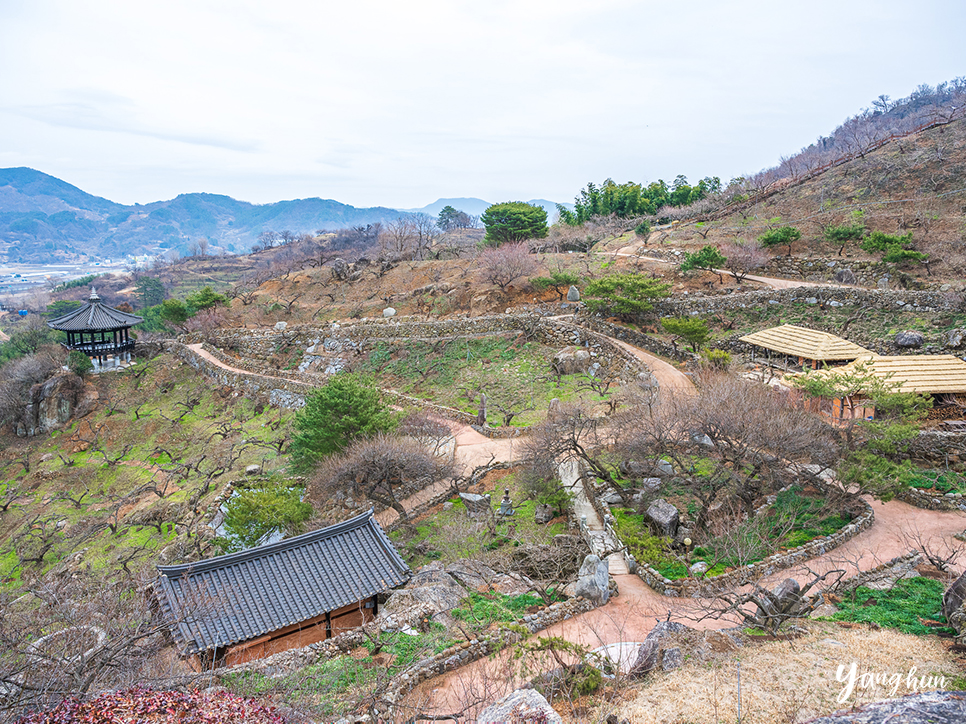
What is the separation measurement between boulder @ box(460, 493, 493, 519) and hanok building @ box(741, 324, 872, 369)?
13.4 meters

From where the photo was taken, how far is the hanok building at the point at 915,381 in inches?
690

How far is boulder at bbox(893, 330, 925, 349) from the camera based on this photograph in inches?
912

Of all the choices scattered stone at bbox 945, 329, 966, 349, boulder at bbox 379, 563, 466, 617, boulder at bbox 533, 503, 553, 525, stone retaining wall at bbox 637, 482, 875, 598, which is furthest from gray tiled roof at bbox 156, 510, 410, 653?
scattered stone at bbox 945, 329, 966, 349

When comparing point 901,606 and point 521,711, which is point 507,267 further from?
point 521,711

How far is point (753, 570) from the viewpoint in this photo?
13.0 meters

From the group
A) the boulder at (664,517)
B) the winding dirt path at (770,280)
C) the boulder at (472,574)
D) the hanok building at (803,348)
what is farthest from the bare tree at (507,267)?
the boulder at (472,574)

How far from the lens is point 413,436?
2075 cm

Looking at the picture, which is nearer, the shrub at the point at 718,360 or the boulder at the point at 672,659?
the boulder at the point at 672,659

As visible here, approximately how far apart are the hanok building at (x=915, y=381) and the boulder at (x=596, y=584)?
10.1 meters

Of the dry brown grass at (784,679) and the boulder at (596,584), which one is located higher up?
the dry brown grass at (784,679)

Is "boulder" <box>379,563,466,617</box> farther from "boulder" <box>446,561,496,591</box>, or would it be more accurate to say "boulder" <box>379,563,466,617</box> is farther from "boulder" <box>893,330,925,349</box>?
"boulder" <box>893,330,925,349</box>

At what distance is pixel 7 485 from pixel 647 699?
34.8m

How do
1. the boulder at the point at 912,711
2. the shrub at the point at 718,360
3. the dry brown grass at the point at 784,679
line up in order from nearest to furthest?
the boulder at the point at 912,711 < the dry brown grass at the point at 784,679 < the shrub at the point at 718,360

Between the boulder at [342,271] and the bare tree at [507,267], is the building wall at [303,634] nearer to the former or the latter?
the bare tree at [507,267]
